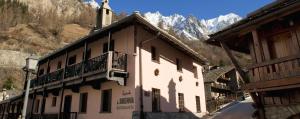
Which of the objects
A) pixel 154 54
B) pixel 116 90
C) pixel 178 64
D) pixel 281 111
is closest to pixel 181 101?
pixel 178 64

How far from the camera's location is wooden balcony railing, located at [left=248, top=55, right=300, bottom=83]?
853 cm

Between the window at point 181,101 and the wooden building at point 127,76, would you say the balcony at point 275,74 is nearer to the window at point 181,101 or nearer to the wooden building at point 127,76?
the wooden building at point 127,76

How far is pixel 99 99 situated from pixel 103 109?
726 mm

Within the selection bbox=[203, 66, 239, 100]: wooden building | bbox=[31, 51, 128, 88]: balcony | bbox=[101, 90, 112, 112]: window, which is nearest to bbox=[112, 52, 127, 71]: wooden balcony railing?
bbox=[31, 51, 128, 88]: balcony

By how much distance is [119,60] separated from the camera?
14.3 m

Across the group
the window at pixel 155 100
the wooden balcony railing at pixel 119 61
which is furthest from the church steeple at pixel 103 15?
the window at pixel 155 100

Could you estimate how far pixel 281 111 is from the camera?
9312 millimetres

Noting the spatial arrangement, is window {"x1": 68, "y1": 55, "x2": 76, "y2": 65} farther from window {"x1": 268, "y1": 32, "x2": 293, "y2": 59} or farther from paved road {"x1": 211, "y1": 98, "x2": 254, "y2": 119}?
window {"x1": 268, "y1": 32, "x2": 293, "y2": 59}

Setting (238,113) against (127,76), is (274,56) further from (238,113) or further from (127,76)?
(238,113)

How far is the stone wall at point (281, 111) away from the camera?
8.88 m

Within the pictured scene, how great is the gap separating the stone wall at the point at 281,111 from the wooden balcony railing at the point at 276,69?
4.12 ft

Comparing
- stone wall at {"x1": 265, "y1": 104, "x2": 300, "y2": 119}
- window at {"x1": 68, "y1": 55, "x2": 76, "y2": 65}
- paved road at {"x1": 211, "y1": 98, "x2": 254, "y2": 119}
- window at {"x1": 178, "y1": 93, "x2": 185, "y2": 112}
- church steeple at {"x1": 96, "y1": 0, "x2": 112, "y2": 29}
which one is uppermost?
church steeple at {"x1": 96, "y1": 0, "x2": 112, "y2": 29}

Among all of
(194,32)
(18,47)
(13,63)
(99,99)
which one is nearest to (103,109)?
(99,99)

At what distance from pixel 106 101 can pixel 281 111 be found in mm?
10090
